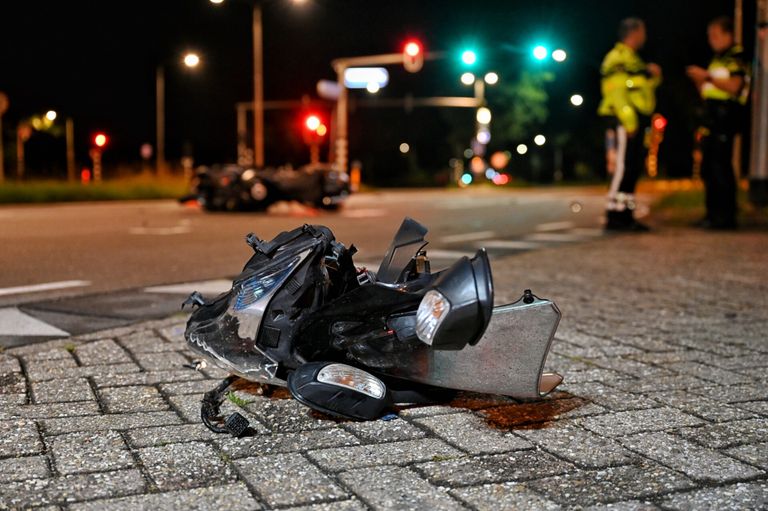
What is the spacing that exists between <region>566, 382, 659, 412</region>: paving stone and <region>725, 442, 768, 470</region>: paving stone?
54cm

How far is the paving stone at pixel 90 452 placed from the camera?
2838 mm

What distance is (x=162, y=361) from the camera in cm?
430

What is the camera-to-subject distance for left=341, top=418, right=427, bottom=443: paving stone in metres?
3.17

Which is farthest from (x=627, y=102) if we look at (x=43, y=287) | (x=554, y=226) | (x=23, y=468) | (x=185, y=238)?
(x=23, y=468)

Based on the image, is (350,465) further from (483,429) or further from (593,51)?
(593,51)

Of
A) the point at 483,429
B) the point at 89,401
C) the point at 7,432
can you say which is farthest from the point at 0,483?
the point at 483,429

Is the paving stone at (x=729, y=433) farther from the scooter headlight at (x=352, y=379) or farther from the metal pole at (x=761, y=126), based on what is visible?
the metal pole at (x=761, y=126)

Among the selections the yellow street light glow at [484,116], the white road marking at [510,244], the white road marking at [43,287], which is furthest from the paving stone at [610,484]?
the yellow street light glow at [484,116]

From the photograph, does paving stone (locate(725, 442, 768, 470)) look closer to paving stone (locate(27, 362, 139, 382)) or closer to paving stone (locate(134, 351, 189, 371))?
paving stone (locate(134, 351, 189, 371))

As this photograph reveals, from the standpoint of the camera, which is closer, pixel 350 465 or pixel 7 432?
pixel 350 465

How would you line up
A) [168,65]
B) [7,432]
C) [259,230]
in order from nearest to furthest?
[7,432], [259,230], [168,65]

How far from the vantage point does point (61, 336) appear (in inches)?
192

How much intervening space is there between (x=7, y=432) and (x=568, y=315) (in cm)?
346

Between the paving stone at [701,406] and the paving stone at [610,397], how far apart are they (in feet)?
0.25
